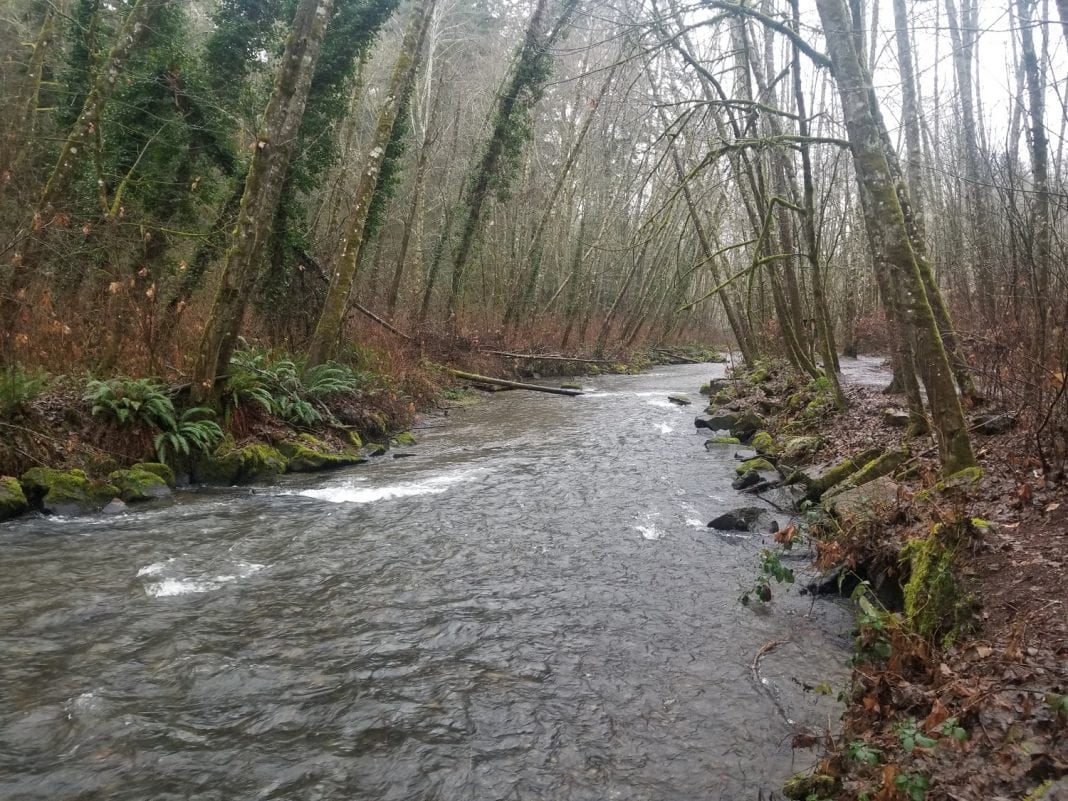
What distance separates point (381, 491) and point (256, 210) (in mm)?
4043

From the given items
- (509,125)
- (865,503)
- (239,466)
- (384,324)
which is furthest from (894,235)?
(509,125)

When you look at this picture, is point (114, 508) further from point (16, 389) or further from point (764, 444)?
point (764, 444)

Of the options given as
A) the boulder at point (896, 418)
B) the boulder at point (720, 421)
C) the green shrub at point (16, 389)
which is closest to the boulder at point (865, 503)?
the boulder at point (896, 418)

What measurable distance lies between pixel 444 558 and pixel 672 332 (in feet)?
112

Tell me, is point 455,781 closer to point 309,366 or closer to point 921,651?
point 921,651

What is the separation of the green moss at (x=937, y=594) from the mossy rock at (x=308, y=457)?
25.1 ft

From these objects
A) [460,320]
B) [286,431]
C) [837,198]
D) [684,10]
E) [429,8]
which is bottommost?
[286,431]

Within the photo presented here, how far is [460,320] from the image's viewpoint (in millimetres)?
20938

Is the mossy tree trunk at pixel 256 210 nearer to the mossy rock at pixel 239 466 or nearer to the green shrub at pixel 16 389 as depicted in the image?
the mossy rock at pixel 239 466

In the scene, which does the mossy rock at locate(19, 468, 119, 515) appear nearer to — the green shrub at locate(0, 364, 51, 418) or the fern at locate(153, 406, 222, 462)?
the green shrub at locate(0, 364, 51, 418)

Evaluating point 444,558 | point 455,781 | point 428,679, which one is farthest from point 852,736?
point 444,558

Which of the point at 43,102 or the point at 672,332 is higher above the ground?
the point at 43,102

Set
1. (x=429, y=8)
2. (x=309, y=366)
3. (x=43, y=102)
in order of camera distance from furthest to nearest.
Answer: (x=43, y=102) → (x=429, y=8) → (x=309, y=366)

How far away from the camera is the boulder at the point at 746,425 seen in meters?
12.9
